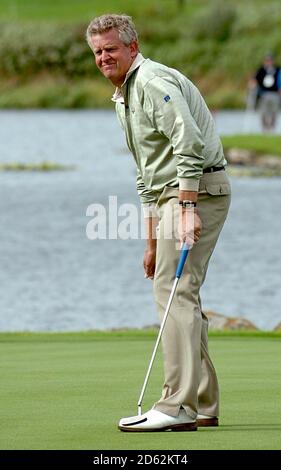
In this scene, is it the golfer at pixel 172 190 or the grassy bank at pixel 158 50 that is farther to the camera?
the grassy bank at pixel 158 50

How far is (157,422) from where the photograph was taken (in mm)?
7367

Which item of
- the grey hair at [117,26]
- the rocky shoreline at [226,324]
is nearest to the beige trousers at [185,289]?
the grey hair at [117,26]

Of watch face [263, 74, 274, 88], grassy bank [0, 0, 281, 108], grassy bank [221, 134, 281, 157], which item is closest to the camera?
grassy bank [221, 134, 281, 157]

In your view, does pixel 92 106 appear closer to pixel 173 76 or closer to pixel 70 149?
pixel 70 149

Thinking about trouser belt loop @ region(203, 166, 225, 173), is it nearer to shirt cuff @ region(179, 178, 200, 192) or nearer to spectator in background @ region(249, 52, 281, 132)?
shirt cuff @ region(179, 178, 200, 192)

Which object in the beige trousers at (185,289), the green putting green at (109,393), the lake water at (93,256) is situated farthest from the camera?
the lake water at (93,256)

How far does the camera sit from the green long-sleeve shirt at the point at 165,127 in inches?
286

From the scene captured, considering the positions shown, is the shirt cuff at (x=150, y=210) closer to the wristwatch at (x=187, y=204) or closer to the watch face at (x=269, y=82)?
A: the wristwatch at (x=187, y=204)

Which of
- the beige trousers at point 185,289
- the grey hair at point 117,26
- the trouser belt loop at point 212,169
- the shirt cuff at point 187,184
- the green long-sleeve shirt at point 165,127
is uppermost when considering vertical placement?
the grey hair at point 117,26

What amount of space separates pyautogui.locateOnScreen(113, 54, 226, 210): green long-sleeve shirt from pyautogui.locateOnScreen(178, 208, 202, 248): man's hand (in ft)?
0.38

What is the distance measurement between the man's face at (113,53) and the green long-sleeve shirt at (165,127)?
0.04 metres

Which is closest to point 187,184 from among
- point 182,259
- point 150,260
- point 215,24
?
point 182,259

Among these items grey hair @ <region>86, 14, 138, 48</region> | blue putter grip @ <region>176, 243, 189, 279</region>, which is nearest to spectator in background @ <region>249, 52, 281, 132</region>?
grey hair @ <region>86, 14, 138, 48</region>

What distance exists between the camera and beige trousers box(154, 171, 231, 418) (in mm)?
7500
